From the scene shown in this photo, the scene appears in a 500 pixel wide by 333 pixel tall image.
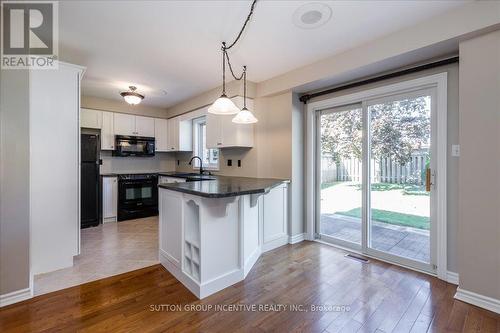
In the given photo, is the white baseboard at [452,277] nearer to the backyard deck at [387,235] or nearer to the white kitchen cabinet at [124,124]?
the backyard deck at [387,235]

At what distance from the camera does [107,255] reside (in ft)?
9.80

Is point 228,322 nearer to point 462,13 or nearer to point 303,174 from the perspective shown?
point 303,174

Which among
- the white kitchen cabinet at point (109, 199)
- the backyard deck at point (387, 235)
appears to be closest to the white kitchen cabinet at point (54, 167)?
the white kitchen cabinet at point (109, 199)

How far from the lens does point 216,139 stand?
411cm

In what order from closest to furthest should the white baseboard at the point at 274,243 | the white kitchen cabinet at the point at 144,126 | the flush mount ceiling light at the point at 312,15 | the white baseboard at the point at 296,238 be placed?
the flush mount ceiling light at the point at 312,15
the white baseboard at the point at 274,243
the white baseboard at the point at 296,238
the white kitchen cabinet at the point at 144,126

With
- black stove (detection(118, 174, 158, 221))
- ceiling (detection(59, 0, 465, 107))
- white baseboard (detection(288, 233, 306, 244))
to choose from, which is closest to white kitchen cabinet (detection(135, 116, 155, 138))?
black stove (detection(118, 174, 158, 221))

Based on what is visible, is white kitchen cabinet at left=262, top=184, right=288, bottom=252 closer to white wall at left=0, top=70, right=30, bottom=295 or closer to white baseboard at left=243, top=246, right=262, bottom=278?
white baseboard at left=243, top=246, right=262, bottom=278

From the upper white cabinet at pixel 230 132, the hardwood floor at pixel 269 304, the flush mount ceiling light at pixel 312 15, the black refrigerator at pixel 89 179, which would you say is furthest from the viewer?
the black refrigerator at pixel 89 179

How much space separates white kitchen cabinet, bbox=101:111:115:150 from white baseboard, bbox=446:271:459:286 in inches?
221

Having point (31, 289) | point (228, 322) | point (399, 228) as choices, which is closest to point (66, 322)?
point (31, 289)

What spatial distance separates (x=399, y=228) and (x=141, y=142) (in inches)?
197

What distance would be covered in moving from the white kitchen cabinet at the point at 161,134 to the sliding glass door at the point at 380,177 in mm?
3728

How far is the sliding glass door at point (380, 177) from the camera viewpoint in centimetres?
262

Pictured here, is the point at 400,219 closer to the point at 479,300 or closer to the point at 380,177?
the point at 380,177
